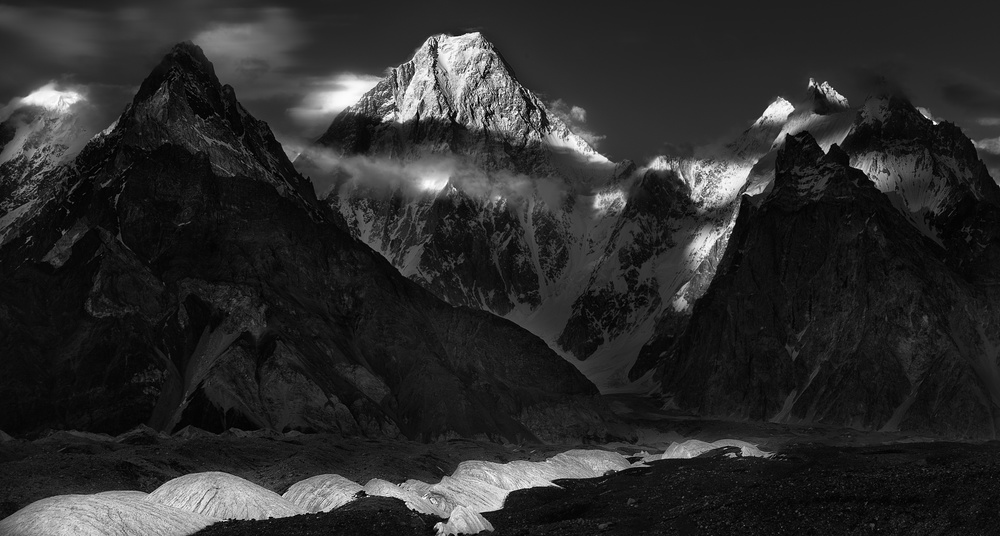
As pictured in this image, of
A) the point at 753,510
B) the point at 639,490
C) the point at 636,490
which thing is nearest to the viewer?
the point at 753,510

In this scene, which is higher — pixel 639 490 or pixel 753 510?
pixel 753 510

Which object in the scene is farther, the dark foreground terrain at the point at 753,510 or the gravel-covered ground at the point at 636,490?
the gravel-covered ground at the point at 636,490

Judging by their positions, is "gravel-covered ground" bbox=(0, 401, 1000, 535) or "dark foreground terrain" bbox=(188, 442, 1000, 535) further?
"gravel-covered ground" bbox=(0, 401, 1000, 535)

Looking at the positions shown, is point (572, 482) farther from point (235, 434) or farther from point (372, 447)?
point (235, 434)

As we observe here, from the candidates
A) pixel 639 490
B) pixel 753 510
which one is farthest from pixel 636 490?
pixel 753 510

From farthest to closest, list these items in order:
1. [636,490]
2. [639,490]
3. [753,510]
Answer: [636,490] < [639,490] < [753,510]

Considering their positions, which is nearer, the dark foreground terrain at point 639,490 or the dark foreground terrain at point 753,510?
the dark foreground terrain at point 753,510

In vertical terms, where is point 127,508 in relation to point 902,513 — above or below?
below

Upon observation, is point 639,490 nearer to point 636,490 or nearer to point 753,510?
point 636,490

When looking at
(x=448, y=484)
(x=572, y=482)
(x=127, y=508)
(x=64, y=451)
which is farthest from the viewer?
(x=64, y=451)

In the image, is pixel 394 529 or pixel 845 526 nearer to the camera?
pixel 845 526

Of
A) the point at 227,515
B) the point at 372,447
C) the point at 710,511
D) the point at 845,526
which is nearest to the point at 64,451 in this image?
the point at 372,447
